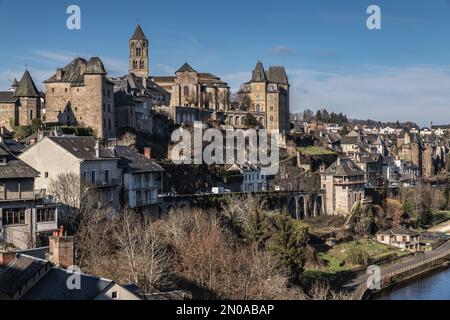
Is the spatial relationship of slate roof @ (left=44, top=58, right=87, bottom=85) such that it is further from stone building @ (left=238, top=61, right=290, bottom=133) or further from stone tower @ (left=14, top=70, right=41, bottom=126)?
stone building @ (left=238, top=61, right=290, bottom=133)

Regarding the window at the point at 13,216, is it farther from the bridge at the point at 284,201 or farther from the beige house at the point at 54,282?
the bridge at the point at 284,201

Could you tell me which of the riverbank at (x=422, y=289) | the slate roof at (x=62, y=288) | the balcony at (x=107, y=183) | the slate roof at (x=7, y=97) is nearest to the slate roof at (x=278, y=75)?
the slate roof at (x=7, y=97)

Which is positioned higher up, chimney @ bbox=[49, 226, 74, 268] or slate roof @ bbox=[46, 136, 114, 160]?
slate roof @ bbox=[46, 136, 114, 160]

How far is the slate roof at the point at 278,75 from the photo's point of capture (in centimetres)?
9950

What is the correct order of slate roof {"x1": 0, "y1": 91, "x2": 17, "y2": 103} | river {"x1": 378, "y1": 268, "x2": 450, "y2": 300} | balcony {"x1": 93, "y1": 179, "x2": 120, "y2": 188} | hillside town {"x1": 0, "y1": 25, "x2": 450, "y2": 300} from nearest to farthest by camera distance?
hillside town {"x1": 0, "y1": 25, "x2": 450, "y2": 300}, balcony {"x1": 93, "y1": 179, "x2": 120, "y2": 188}, river {"x1": 378, "y1": 268, "x2": 450, "y2": 300}, slate roof {"x1": 0, "y1": 91, "x2": 17, "y2": 103}

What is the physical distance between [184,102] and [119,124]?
844 inches

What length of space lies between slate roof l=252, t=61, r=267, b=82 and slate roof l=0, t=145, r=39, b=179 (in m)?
63.0

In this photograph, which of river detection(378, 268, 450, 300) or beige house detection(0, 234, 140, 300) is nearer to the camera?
beige house detection(0, 234, 140, 300)

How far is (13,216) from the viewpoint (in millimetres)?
33750

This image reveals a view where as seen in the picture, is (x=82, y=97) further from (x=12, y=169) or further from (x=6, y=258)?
(x=6, y=258)

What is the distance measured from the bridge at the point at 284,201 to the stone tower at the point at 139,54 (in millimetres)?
34276

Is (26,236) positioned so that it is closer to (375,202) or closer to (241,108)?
(375,202)

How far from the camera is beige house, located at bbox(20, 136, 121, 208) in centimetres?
3987

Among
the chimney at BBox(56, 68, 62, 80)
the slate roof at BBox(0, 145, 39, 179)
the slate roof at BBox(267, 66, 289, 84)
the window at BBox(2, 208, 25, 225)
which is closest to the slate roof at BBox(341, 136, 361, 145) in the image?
the slate roof at BBox(267, 66, 289, 84)
